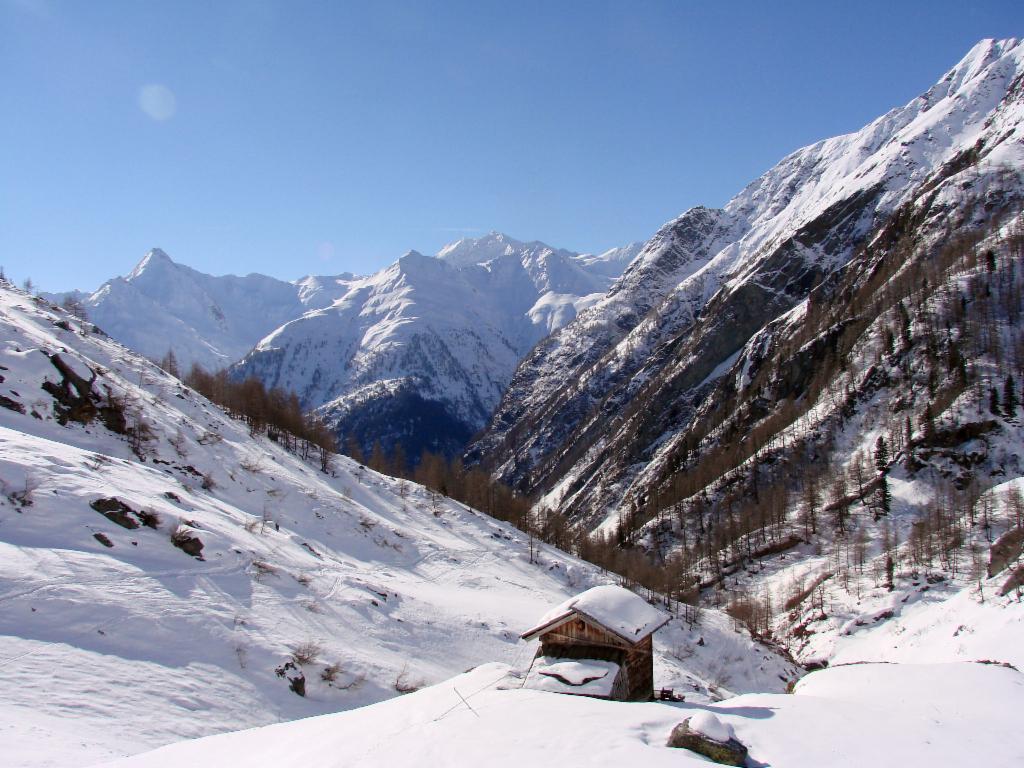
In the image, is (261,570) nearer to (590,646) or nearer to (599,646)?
(590,646)

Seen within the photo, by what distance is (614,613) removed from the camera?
79.4ft

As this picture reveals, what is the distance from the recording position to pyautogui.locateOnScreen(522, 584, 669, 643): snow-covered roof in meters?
23.7

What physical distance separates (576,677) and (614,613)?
2.86 metres

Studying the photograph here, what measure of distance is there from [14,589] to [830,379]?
133m

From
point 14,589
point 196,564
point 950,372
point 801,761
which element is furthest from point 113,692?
point 950,372

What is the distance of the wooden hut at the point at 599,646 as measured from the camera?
22.5 meters

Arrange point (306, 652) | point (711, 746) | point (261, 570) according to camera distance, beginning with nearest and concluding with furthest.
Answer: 1. point (711, 746)
2. point (306, 652)
3. point (261, 570)

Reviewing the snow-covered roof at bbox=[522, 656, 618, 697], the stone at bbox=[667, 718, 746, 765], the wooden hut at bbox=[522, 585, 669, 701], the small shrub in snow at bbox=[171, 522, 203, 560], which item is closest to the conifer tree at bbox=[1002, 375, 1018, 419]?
the wooden hut at bbox=[522, 585, 669, 701]

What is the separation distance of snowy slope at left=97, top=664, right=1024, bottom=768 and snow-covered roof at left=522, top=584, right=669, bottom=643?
3843 mm

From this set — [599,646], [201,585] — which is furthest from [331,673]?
[599,646]

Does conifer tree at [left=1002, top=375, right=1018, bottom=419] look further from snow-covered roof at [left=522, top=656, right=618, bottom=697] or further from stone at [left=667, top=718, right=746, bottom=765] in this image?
stone at [left=667, top=718, right=746, bottom=765]

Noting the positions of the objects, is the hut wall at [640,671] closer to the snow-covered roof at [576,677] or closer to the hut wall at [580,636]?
the hut wall at [580,636]

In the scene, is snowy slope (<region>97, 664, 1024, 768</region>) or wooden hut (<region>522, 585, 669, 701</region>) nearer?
snowy slope (<region>97, 664, 1024, 768</region>)

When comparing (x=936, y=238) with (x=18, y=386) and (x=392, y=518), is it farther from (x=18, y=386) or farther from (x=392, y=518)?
(x=18, y=386)
